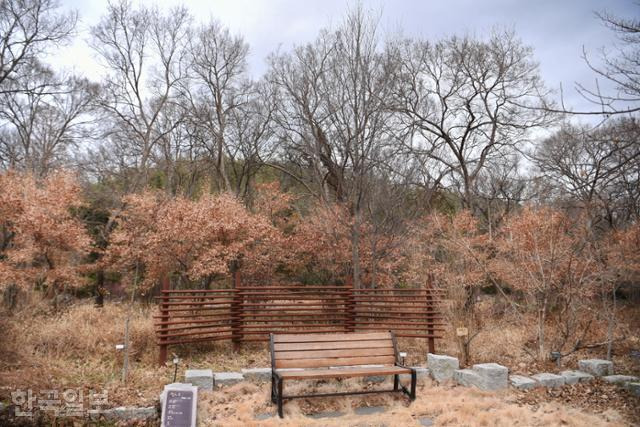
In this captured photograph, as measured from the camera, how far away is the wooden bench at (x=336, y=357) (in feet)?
18.4

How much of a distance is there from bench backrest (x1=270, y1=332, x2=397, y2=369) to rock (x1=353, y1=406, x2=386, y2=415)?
562 mm

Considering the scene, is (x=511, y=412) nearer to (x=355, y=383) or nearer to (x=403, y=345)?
(x=355, y=383)

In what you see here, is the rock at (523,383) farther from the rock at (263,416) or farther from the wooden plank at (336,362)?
the rock at (263,416)

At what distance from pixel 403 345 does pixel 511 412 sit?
3.56 metres

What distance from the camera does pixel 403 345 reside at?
872 centimetres

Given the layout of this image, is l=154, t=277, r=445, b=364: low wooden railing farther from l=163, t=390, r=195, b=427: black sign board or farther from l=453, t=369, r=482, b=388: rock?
l=163, t=390, r=195, b=427: black sign board

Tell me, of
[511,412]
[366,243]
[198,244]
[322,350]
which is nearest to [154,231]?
[198,244]

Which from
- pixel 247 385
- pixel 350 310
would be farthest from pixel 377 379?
pixel 350 310

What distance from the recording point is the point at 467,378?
6.29m

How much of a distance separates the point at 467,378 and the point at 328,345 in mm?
2084

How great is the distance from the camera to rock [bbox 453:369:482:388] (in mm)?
6167

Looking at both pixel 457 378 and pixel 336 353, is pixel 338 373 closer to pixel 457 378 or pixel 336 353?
pixel 336 353

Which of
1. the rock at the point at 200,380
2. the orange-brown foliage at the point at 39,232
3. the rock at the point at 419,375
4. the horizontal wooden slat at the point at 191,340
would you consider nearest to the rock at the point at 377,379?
the rock at the point at 419,375

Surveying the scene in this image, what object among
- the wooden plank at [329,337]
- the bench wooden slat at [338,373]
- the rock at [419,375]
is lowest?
the rock at [419,375]
